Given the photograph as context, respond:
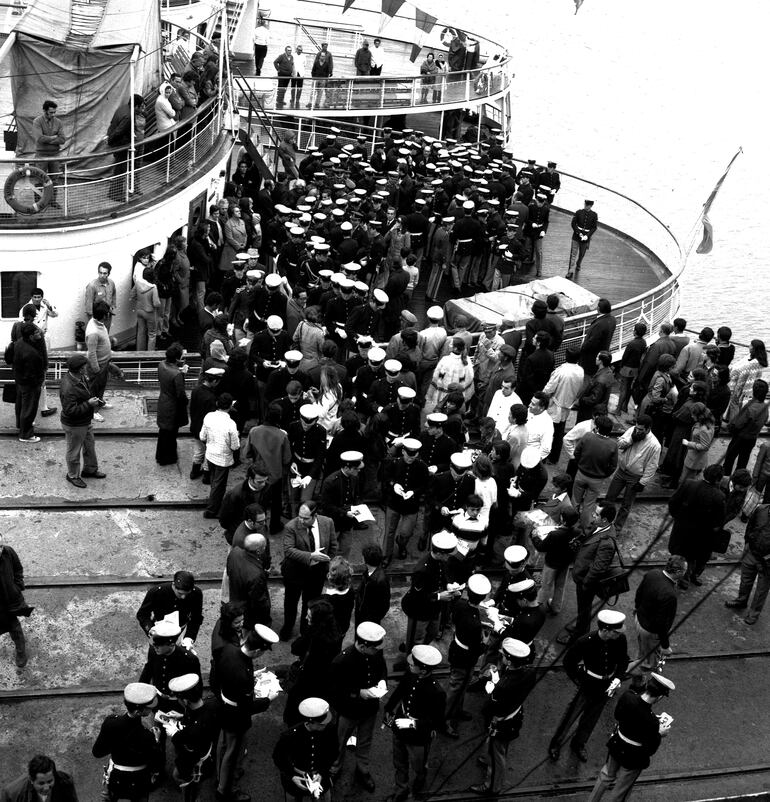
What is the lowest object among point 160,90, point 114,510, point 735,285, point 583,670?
point 735,285

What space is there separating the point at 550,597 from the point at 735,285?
26557 mm

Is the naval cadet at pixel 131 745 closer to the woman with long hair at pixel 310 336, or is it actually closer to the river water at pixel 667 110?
the woman with long hair at pixel 310 336

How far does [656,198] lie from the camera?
41219 mm

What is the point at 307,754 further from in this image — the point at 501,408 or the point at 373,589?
the point at 501,408

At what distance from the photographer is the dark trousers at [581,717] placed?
377 inches

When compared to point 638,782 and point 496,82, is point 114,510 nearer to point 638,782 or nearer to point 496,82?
point 638,782

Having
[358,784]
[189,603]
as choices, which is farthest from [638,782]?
[189,603]

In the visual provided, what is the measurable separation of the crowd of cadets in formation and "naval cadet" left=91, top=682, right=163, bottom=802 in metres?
0.02

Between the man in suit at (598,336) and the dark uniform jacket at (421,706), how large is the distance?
7.78 metres

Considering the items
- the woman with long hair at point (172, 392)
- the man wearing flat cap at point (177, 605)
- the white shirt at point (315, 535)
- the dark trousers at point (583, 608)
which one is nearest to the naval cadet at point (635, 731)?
the dark trousers at point (583, 608)

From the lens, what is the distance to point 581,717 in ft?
32.5

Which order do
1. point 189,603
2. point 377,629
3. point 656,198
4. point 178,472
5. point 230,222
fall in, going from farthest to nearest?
1. point 656,198
2. point 230,222
3. point 178,472
4. point 189,603
5. point 377,629

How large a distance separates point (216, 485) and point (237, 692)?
170 inches

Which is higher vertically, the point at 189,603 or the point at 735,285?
the point at 189,603
